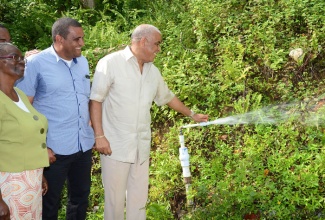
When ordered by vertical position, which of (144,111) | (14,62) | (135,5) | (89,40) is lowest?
(144,111)

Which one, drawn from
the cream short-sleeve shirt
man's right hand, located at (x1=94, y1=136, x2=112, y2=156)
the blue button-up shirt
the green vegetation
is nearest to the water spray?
the green vegetation

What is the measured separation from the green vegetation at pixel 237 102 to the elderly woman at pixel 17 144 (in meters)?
1.74

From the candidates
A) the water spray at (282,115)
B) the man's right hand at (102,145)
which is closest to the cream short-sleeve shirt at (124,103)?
the man's right hand at (102,145)

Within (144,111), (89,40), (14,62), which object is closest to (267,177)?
(144,111)

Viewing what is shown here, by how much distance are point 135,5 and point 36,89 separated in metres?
5.56

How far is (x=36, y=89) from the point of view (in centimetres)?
456

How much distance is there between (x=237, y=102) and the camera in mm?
6461

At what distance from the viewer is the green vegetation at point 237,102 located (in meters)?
5.08

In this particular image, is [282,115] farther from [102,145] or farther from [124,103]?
[102,145]

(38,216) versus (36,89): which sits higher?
(36,89)

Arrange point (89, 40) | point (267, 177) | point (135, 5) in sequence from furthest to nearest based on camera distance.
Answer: point (135, 5) → point (89, 40) → point (267, 177)

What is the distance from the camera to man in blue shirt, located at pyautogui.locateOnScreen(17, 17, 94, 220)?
14.9ft

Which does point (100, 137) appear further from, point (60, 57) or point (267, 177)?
point (267, 177)

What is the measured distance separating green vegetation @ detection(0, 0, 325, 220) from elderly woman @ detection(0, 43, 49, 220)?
1735 millimetres
